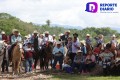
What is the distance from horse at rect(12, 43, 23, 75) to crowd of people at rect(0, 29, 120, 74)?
0.25 metres

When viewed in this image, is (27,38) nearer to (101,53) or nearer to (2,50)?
(2,50)

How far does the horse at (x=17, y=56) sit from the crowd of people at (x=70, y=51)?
25 centimetres

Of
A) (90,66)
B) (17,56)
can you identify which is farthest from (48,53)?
(90,66)

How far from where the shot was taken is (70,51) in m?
21.1

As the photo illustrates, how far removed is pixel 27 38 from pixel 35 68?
5.85 ft

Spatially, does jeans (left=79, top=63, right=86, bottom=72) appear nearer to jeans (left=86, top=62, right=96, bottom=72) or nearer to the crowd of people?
the crowd of people

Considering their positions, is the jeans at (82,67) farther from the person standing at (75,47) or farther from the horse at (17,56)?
the horse at (17,56)

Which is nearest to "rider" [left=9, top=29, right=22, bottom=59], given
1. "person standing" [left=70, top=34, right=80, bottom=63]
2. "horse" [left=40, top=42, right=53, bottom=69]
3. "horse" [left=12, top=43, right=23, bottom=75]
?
"horse" [left=12, top=43, right=23, bottom=75]

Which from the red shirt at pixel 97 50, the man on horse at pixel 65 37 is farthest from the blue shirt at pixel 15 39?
the red shirt at pixel 97 50

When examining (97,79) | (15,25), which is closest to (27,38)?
(97,79)

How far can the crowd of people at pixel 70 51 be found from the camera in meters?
20.1

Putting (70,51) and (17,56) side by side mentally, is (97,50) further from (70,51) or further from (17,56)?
(17,56)

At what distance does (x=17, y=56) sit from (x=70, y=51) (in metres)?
2.73

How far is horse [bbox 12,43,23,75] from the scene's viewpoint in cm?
1998
